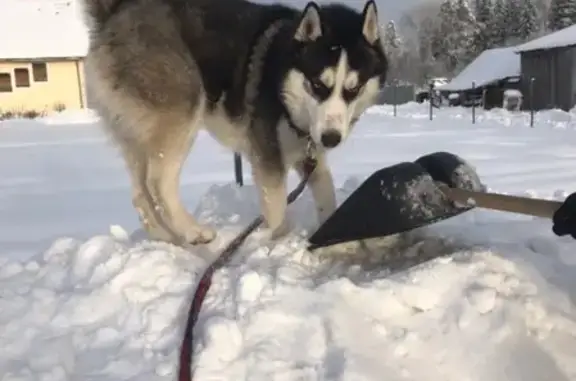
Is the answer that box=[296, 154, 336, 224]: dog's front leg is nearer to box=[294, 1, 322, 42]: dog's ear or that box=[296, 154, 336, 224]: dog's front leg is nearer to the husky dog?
the husky dog

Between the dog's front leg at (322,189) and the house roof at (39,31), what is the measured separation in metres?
32.5

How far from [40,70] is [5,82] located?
6.13ft

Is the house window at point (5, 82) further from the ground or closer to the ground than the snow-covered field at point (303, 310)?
further from the ground

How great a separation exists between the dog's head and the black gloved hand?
1407 millimetres

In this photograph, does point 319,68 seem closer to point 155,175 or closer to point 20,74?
point 155,175

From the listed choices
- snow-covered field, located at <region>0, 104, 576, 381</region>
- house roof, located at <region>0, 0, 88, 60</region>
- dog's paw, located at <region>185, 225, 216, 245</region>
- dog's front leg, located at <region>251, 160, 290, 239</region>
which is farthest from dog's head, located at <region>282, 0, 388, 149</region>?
house roof, located at <region>0, 0, 88, 60</region>

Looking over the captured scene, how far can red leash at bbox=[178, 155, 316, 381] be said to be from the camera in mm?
2574

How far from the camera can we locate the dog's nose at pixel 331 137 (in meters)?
3.87

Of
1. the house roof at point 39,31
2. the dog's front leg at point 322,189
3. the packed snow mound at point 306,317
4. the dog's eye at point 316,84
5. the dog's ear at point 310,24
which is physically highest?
the house roof at point 39,31

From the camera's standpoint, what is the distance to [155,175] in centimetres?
450

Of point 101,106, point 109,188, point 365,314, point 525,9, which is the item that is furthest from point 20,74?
point 525,9

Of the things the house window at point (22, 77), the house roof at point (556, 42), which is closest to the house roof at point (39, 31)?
the house window at point (22, 77)

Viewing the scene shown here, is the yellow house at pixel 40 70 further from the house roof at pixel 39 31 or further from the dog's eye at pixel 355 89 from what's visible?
the dog's eye at pixel 355 89

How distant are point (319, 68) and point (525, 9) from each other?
66.7 metres
